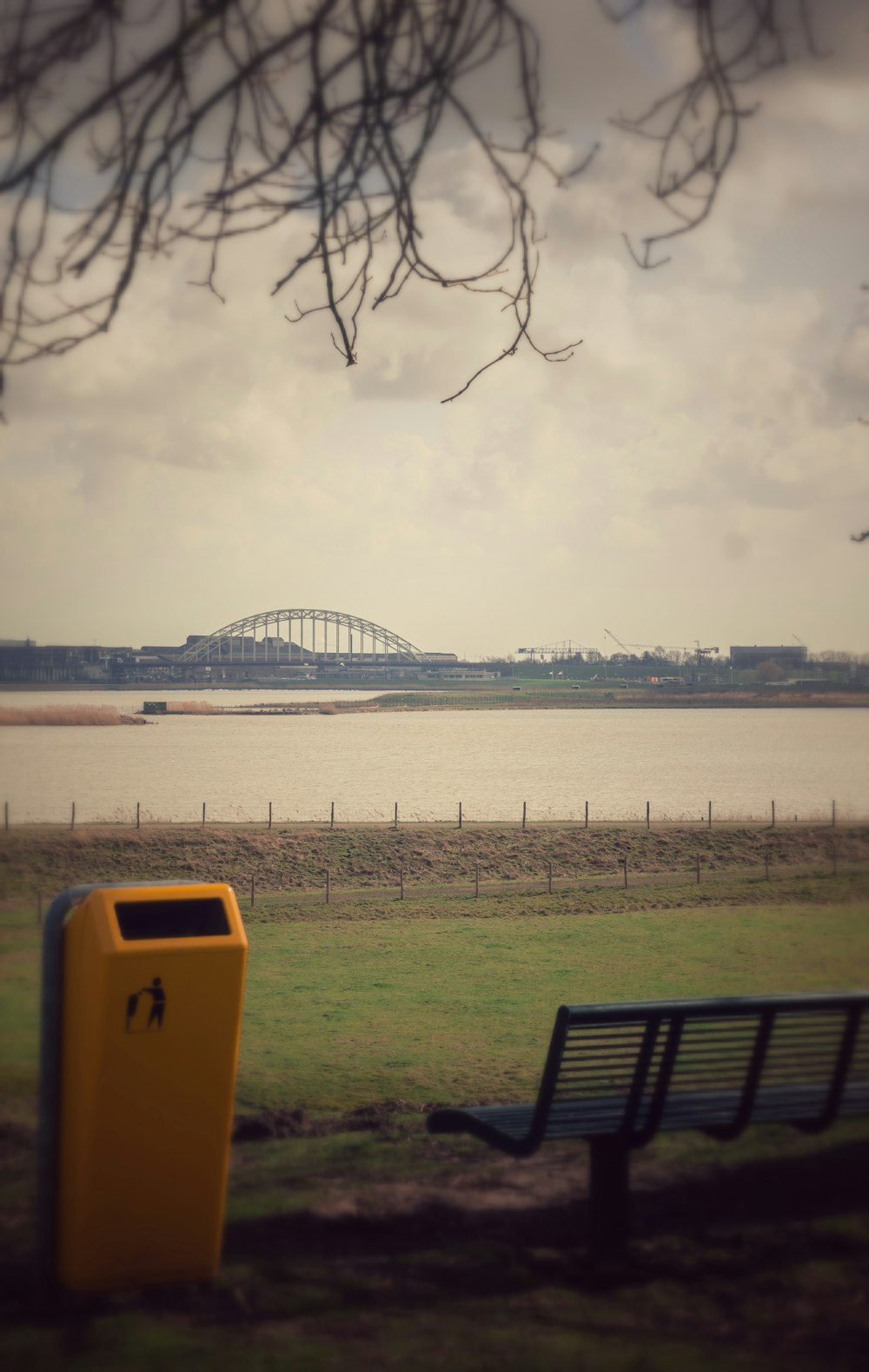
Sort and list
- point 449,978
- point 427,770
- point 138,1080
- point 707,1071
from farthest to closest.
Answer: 1. point 427,770
2. point 449,978
3. point 707,1071
4. point 138,1080

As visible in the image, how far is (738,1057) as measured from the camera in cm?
316

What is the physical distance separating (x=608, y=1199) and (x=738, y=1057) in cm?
48

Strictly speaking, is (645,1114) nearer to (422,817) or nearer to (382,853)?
(382,853)

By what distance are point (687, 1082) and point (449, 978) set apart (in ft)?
17.4

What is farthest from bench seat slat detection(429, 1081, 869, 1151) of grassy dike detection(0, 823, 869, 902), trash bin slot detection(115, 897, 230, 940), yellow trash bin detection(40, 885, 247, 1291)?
grassy dike detection(0, 823, 869, 902)

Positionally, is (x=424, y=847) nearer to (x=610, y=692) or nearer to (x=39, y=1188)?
(x=39, y=1188)

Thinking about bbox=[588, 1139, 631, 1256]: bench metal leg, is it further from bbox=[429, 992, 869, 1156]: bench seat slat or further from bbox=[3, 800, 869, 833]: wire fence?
bbox=[3, 800, 869, 833]: wire fence

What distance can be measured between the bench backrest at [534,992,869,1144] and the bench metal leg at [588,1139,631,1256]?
0.07 meters

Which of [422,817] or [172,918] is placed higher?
[172,918]

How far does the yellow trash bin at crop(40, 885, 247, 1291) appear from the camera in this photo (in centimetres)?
260

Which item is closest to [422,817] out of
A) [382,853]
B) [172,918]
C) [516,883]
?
[382,853]

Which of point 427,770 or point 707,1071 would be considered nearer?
point 707,1071

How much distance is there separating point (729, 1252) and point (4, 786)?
956 inches

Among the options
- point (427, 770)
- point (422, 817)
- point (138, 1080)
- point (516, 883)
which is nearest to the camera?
point (138, 1080)
